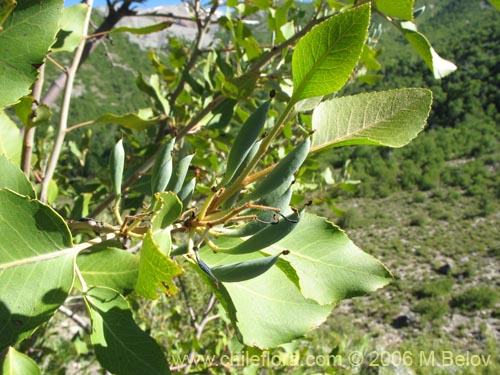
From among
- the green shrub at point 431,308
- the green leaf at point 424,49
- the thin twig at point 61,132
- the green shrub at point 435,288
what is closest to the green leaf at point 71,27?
the thin twig at point 61,132

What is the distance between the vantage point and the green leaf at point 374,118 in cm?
60

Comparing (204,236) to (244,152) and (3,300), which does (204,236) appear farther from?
(3,300)

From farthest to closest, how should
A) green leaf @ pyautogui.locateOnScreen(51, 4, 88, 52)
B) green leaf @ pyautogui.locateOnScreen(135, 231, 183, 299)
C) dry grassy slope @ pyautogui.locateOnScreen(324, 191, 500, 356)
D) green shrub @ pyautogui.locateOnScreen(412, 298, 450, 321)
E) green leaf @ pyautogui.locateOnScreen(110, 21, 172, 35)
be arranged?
1. green shrub @ pyautogui.locateOnScreen(412, 298, 450, 321)
2. dry grassy slope @ pyautogui.locateOnScreen(324, 191, 500, 356)
3. green leaf @ pyautogui.locateOnScreen(110, 21, 172, 35)
4. green leaf @ pyautogui.locateOnScreen(51, 4, 88, 52)
5. green leaf @ pyautogui.locateOnScreen(135, 231, 183, 299)

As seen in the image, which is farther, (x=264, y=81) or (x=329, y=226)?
(x=264, y=81)

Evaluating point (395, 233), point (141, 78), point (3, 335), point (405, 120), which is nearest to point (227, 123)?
point (141, 78)

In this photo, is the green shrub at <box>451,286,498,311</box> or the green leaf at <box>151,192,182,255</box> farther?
the green shrub at <box>451,286,498,311</box>

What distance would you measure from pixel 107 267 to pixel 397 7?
2.33 feet

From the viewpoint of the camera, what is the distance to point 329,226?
70 centimetres

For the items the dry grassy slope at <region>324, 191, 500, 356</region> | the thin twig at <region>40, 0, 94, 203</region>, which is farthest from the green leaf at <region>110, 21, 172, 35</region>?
the dry grassy slope at <region>324, 191, 500, 356</region>

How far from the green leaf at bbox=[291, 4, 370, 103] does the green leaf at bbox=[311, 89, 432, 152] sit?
0.27 ft

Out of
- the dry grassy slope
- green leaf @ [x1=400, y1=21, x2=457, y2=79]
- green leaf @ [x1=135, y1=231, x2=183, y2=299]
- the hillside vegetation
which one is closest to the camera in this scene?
green leaf @ [x1=135, y1=231, x2=183, y2=299]

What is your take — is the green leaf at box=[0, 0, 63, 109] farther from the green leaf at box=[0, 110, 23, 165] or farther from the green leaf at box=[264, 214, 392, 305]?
the green leaf at box=[264, 214, 392, 305]

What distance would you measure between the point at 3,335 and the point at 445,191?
28.4 meters

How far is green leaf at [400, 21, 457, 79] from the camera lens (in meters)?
0.89
